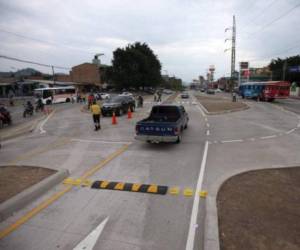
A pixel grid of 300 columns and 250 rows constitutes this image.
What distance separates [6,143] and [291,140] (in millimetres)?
14364

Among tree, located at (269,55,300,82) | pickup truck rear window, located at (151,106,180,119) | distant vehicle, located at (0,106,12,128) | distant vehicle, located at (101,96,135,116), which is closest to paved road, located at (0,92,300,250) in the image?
pickup truck rear window, located at (151,106,180,119)

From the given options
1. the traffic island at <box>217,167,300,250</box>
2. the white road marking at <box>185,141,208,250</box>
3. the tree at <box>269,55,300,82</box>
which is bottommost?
the white road marking at <box>185,141,208,250</box>

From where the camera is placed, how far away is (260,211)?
5184 mm

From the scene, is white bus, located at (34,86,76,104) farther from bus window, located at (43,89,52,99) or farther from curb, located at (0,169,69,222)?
curb, located at (0,169,69,222)

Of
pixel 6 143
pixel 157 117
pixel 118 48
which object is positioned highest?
pixel 118 48

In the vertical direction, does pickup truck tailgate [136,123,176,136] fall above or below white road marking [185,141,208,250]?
above

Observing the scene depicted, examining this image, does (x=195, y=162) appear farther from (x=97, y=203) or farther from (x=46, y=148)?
(x=46, y=148)

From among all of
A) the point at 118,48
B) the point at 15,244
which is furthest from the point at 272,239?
the point at 118,48

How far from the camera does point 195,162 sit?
28.9ft

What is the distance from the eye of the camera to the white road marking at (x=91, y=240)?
13.9 feet

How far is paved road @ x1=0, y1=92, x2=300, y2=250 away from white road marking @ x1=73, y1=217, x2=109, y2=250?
8 cm

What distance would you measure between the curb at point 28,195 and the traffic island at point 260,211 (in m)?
4.31

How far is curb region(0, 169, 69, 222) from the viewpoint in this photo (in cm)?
527

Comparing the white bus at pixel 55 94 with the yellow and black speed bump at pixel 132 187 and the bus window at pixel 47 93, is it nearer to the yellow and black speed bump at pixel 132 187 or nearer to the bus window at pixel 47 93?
the bus window at pixel 47 93
